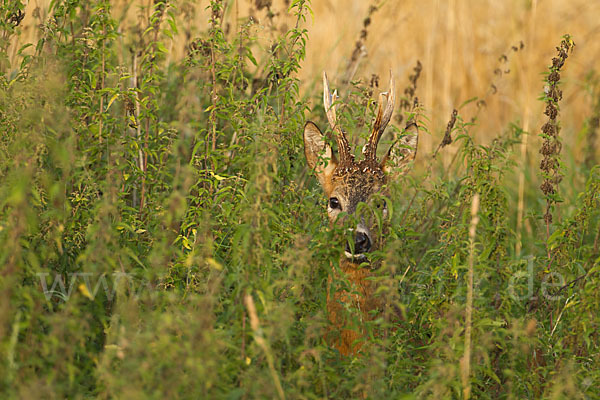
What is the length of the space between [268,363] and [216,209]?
57.4 inches

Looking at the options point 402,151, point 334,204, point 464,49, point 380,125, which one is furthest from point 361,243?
point 464,49

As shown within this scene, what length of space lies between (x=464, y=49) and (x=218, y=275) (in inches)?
254

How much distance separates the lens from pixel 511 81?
363 inches

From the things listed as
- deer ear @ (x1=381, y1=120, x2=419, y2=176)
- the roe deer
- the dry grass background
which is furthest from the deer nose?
the dry grass background

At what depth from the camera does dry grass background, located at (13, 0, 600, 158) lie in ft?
27.0

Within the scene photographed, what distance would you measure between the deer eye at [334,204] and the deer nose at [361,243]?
20.4 inches

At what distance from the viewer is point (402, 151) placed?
5312 millimetres

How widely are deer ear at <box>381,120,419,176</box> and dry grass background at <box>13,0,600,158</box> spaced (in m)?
2.21

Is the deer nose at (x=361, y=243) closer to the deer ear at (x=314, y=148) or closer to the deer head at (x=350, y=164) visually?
the deer head at (x=350, y=164)

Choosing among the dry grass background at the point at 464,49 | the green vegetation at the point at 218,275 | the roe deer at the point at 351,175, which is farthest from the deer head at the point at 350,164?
the dry grass background at the point at 464,49

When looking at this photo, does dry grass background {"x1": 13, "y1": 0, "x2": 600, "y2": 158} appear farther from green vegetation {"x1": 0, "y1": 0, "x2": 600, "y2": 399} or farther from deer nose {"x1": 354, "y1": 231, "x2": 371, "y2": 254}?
deer nose {"x1": 354, "y1": 231, "x2": 371, "y2": 254}

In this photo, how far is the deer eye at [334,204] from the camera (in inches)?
189

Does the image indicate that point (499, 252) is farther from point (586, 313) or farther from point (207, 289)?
point (207, 289)

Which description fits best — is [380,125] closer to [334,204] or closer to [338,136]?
[338,136]
